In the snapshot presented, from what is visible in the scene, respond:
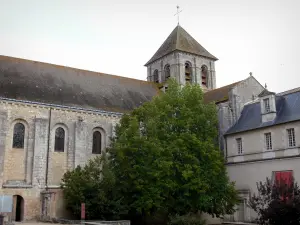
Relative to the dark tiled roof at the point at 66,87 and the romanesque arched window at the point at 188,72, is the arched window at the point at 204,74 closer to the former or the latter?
the romanesque arched window at the point at 188,72

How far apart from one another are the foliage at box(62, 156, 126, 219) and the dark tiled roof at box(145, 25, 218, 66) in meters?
20.4

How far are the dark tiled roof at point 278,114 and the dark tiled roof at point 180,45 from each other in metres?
12.6

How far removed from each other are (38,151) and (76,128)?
3.50m

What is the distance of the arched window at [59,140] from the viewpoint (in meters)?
30.0

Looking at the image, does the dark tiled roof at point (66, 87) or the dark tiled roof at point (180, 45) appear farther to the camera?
the dark tiled roof at point (180, 45)

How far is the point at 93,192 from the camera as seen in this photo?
2528cm

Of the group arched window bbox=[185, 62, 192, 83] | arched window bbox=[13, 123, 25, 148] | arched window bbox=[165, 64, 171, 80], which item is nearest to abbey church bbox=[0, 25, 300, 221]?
arched window bbox=[13, 123, 25, 148]

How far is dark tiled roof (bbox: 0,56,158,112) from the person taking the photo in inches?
1177

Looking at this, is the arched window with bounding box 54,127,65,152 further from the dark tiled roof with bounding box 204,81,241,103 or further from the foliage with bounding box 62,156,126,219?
the dark tiled roof with bounding box 204,81,241,103

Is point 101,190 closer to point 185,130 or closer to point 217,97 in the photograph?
point 185,130

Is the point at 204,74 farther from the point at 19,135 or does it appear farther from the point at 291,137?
the point at 19,135

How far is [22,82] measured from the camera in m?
30.5

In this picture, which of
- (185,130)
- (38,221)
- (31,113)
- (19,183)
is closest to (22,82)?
(31,113)

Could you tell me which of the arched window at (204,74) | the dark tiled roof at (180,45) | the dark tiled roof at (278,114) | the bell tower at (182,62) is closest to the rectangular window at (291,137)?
the dark tiled roof at (278,114)
